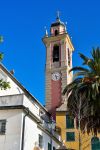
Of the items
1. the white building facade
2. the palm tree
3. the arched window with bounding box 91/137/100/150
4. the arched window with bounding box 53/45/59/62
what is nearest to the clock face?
the arched window with bounding box 53/45/59/62

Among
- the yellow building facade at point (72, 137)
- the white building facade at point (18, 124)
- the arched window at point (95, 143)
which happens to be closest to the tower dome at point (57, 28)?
the yellow building facade at point (72, 137)

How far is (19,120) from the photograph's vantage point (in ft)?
93.6

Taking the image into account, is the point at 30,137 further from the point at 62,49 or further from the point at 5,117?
the point at 62,49

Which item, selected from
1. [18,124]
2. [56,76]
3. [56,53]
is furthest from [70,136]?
[18,124]

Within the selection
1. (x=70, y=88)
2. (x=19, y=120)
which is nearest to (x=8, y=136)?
(x=19, y=120)

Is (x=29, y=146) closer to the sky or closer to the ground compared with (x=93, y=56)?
closer to the ground

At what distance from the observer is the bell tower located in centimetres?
6122

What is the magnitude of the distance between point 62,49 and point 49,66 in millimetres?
4039

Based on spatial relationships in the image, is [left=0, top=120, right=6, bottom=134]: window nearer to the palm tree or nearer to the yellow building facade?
the palm tree

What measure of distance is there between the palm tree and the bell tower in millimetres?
23047

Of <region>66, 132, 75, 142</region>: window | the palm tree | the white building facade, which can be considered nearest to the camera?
the white building facade

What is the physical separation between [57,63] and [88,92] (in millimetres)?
31783

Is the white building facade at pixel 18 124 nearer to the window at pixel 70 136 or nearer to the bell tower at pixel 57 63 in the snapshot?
the window at pixel 70 136

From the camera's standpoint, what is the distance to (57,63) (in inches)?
2589
